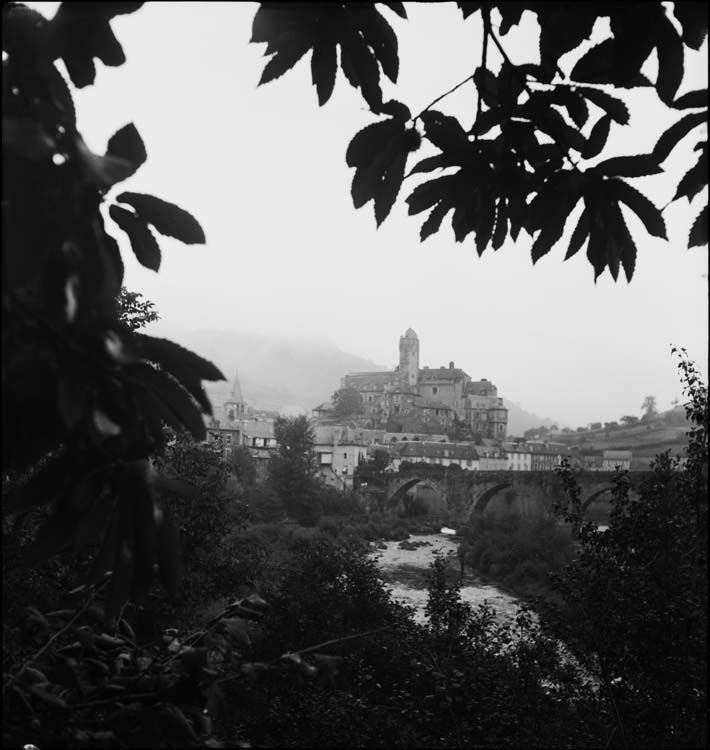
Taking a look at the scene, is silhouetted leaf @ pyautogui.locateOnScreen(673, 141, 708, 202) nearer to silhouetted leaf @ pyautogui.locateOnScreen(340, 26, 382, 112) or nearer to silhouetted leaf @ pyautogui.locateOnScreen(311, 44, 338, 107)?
silhouetted leaf @ pyautogui.locateOnScreen(340, 26, 382, 112)

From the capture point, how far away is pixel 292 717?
698 cm

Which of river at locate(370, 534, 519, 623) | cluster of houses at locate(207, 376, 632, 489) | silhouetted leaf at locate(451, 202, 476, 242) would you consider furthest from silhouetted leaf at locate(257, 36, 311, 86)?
cluster of houses at locate(207, 376, 632, 489)

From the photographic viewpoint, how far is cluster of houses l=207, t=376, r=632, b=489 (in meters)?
50.9

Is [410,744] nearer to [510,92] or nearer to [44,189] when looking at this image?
[510,92]

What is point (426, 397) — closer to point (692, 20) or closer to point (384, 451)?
point (384, 451)

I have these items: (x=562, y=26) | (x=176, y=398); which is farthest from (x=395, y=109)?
(x=176, y=398)

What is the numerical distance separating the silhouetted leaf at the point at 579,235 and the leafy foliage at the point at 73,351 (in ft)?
3.87

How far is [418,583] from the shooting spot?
22891 mm

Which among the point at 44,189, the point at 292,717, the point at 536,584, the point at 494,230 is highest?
the point at 494,230

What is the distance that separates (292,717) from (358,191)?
20.9 feet

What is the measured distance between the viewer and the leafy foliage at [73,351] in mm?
874

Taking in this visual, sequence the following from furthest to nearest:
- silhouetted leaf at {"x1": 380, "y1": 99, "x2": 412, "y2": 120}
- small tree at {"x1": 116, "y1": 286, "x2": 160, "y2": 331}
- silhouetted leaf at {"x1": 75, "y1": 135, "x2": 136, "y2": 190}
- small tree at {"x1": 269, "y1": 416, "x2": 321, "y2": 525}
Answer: small tree at {"x1": 269, "y1": 416, "x2": 321, "y2": 525} < small tree at {"x1": 116, "y1": 286, "x2": 160, "y2": 331} < silhouetted leaf at {"x1": 380, "y1": 99, "x2": 412, "y2": 120} < silhouetted leaf at {"x1": 75, "y1": 135, "x2": 136, "y2": 190}

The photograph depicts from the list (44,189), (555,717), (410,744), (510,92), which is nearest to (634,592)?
(555,717)

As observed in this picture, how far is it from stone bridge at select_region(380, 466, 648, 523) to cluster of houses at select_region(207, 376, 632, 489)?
3326mm
